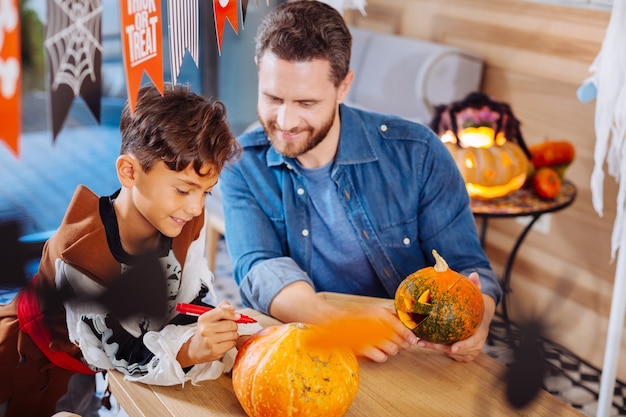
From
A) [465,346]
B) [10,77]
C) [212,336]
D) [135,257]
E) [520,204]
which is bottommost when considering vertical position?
[520,204]

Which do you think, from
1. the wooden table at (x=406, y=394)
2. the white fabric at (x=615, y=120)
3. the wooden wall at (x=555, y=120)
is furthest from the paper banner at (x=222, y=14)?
the wooden wall at (x=555, y=120)

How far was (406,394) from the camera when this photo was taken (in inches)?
48.4

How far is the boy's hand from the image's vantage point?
3.54 feet

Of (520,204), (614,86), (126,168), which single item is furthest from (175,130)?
(520,204)

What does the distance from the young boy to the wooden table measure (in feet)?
0.11

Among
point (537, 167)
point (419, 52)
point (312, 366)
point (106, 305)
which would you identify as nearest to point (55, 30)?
point (106, 305)

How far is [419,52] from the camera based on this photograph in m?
3.37

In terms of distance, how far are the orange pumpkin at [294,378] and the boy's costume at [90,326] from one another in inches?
5.0

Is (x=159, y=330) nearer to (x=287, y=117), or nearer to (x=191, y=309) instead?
(x=191, y=309)

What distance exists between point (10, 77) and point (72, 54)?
0.09 m

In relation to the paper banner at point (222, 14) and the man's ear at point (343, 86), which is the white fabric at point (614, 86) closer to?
the man's ear at point (343, 86)

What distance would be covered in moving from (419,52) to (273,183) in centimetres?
190

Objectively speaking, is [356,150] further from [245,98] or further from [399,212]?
[245,98]

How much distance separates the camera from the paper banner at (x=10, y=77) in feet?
2.58
